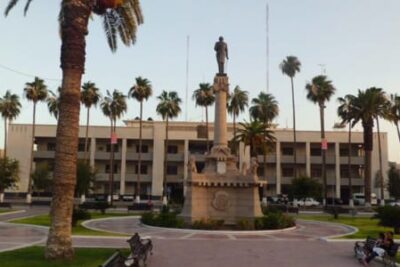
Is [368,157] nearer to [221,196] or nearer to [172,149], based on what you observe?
[172,149]

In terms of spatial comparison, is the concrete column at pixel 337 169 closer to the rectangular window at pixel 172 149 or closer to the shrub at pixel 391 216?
the rectangular window at pixel 172 149

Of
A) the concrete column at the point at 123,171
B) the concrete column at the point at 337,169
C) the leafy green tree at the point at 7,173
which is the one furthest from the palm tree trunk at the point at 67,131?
the concrete column at the point at 337,169

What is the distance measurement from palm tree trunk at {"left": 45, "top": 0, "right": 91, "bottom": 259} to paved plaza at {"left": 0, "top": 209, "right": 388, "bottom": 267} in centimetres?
309

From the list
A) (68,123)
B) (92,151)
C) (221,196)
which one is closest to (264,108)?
(92,151)

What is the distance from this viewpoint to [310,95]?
63.2 metres

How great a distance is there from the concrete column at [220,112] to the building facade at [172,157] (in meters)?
40.6

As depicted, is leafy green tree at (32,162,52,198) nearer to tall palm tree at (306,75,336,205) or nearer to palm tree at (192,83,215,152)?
palm tree at (192,83,215,152)

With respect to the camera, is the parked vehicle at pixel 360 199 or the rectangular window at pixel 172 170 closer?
the parked vehicle at pixel 360 199

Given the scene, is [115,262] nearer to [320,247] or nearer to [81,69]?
[81,69]

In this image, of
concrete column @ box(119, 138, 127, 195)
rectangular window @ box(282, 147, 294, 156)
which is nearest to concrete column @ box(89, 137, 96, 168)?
concrete column @ box(119, 138, 127, 195)

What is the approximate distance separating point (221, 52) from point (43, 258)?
2183 cm

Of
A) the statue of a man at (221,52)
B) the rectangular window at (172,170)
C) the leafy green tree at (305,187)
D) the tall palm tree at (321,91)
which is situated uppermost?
the tall palm tree at (321,91)

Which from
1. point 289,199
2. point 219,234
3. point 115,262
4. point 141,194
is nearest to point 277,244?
point 219,234

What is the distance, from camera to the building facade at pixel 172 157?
7206 cm
